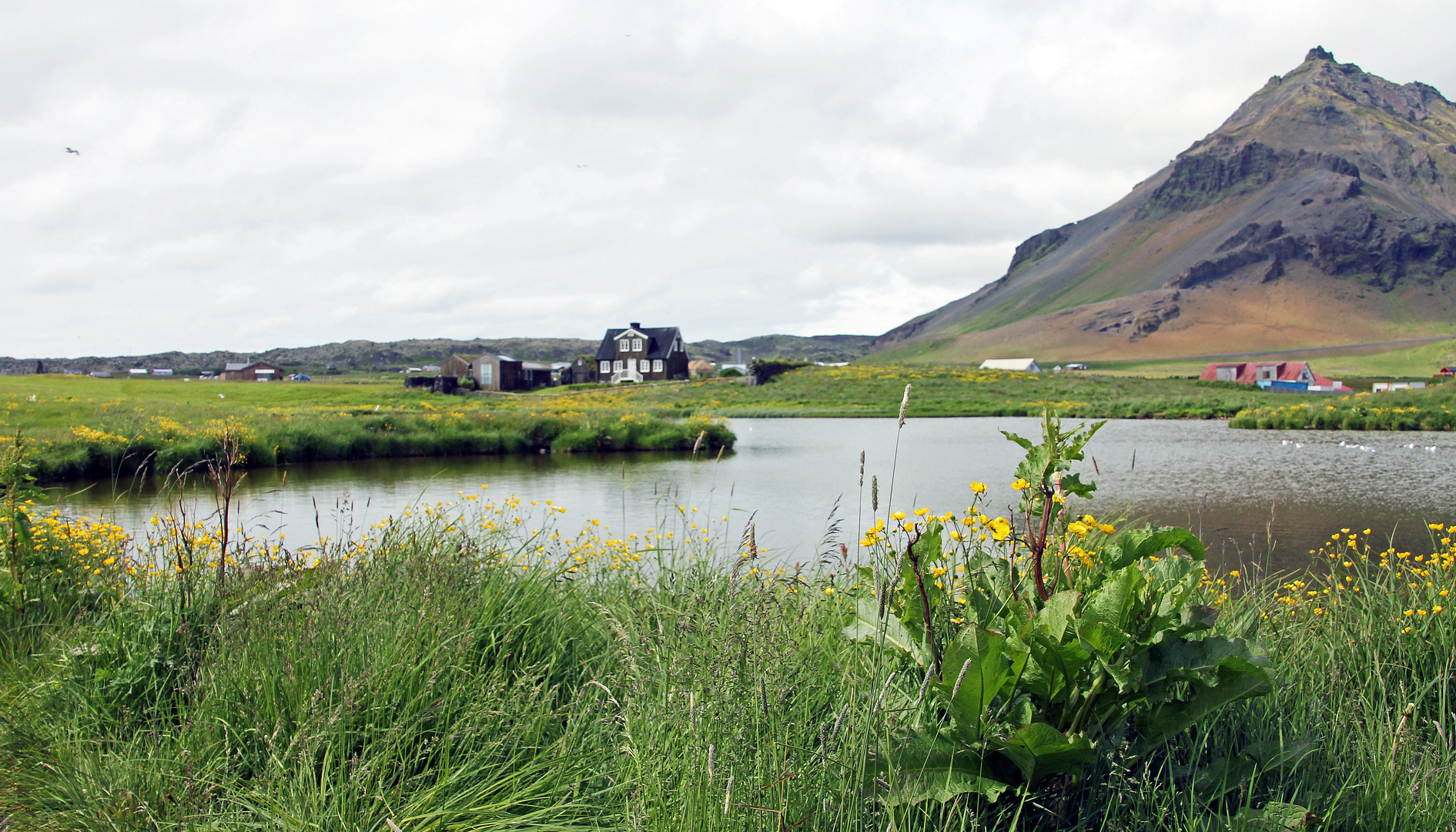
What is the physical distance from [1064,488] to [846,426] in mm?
37871

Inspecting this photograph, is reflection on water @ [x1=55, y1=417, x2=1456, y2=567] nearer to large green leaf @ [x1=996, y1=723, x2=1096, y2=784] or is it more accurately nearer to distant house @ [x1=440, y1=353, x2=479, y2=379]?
large green leaf @ [x1=996, y1=723, x2=1096, y2=784]

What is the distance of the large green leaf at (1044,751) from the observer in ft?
7.49

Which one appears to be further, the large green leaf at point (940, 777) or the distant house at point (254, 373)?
the distant house at point (254, 373)

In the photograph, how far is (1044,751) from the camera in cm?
233

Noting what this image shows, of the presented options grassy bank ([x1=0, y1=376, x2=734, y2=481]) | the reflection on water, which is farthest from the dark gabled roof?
the reflection on water

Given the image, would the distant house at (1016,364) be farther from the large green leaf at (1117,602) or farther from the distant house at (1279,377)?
the large green leaf at (1117,602)

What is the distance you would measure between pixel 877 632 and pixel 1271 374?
95080 mm

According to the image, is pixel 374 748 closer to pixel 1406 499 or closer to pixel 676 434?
pixel 1406 499

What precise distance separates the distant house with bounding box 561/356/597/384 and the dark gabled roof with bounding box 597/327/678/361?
1578 mm

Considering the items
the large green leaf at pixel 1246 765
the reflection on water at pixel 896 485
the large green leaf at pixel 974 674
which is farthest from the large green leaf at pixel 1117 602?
the reflection on water at pixel 896 485

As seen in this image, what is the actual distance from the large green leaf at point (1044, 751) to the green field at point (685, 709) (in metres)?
0.02

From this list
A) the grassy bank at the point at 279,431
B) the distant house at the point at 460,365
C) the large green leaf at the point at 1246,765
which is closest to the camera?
the large green leaf at the point at 1246,765

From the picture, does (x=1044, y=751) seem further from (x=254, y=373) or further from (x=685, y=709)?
(x=254, y=373)

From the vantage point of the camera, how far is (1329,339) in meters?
144
